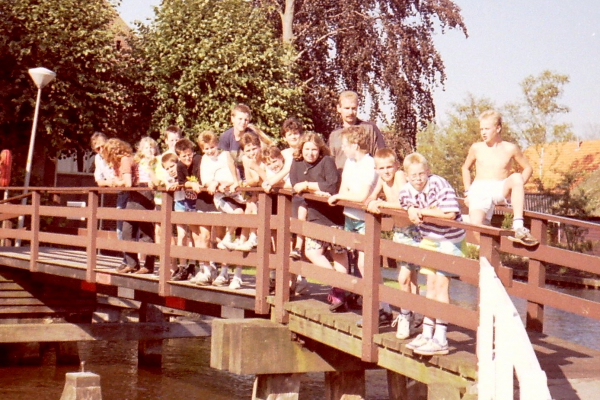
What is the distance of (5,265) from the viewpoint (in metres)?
14.7

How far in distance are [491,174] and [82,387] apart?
3.83 meters

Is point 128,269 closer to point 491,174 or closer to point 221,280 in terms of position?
point 221,280

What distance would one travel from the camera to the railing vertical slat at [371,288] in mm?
7648

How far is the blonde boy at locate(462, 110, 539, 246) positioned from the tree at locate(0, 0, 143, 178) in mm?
18272

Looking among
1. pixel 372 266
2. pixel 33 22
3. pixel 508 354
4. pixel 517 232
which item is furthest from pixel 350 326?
pixel 33 22

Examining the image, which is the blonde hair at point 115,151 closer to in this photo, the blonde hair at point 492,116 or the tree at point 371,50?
the blonde hair at point 492,116

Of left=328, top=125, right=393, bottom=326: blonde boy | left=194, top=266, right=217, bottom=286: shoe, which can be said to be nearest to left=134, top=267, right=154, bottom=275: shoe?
left=194, top=266, right=217, bottom=286: shoe

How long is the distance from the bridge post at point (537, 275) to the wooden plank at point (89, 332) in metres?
7.51

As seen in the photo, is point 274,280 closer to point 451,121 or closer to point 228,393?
point 228,393

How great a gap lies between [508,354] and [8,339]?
10229 millimetres

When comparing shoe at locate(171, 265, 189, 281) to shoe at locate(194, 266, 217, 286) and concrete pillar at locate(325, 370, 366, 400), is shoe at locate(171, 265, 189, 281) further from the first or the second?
concrete pillar at locate(325, 370, 366, 400)

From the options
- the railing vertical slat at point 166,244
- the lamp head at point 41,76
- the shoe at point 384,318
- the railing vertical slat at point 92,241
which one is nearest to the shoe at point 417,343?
the shoe at point 384,318

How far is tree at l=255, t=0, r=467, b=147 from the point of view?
3394 cm

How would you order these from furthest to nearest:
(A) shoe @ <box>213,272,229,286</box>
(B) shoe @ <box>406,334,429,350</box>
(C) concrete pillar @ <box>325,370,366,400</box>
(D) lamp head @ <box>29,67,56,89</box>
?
(D) lamp head @ <box>29,67,56,89</box> < (A) shoe @ <box>213,272,229,286</box> < (C) concrete pillar @ <box>325,370,366,400</box> < (B) shoe @ <box>406,334,429,350</box>
